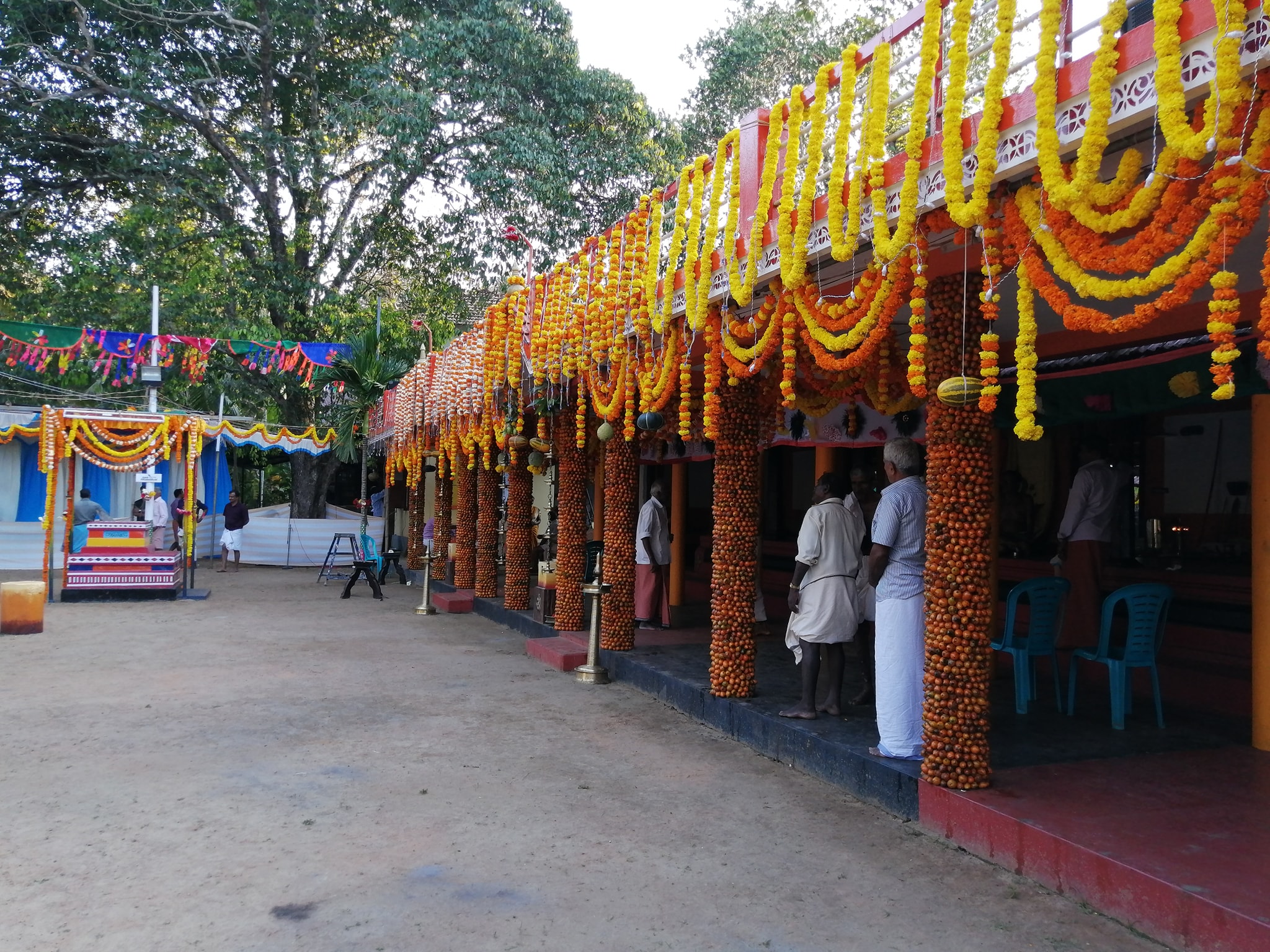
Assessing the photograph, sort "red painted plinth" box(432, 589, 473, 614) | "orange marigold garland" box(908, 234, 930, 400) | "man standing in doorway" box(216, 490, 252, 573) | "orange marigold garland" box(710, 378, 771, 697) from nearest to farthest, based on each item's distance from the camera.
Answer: "orange marigold garland" box(908, 234, 930, 400) < "orange marigold garland" box(710, 378, 771, 697) < "red painted plinth" box(432, 589, 473, 614) < "man standing in doorway" box(216, 490, 252, 573)

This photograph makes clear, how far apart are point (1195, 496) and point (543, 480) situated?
15.9m

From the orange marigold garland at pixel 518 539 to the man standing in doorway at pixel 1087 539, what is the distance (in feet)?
22.2

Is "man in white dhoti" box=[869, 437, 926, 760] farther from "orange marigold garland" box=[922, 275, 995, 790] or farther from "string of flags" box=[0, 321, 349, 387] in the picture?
"string of flags" box=[0, 321, 349, 387]

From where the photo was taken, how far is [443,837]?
4613 mm

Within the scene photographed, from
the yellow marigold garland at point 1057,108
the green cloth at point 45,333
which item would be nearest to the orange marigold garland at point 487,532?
the green cloth at point 45,333

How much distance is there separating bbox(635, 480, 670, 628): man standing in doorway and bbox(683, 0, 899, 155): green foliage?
49.5 feet

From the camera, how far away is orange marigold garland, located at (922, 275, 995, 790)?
4.62 m

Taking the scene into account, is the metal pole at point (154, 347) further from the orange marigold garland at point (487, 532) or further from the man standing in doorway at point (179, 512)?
the orange marigold garland at point (487, 532)

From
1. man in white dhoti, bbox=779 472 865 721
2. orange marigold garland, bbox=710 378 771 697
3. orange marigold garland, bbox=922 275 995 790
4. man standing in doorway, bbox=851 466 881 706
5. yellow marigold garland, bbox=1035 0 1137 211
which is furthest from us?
orange marigold garland, bbox=710 378 771 697

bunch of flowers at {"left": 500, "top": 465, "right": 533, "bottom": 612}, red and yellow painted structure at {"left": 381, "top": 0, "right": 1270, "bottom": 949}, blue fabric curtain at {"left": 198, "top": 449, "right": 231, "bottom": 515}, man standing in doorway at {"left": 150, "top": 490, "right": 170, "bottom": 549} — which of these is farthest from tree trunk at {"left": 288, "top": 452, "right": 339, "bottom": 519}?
red and yellow painted structure at {"left": 381, "top": 0, "right": 1270, "bottom": 949}

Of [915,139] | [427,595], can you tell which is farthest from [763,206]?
[427,595]

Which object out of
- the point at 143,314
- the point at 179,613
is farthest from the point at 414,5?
the point at 179,613

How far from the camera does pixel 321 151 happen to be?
22.0m

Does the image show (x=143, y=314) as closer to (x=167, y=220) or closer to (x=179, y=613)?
(x=167, y=220)
